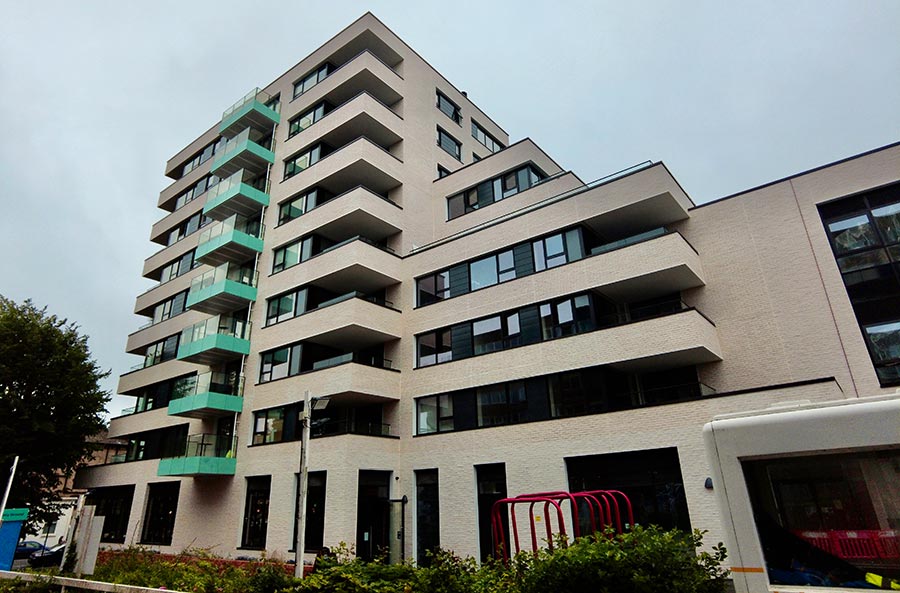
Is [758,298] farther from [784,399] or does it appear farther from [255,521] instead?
[255,521]

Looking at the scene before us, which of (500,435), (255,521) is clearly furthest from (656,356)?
(255,521)

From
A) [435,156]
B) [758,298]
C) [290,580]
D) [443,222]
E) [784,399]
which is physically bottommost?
[290,580]

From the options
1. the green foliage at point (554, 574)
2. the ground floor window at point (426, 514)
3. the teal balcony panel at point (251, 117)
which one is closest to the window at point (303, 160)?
the teal balcony panel at point (251, 117)

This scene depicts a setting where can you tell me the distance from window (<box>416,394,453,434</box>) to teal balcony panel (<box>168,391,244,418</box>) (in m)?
9.85

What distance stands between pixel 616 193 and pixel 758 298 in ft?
20.2

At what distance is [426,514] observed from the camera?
2186 centimetres

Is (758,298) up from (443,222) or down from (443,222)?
down

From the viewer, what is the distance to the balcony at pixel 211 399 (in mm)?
26688

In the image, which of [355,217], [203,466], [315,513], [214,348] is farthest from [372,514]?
[355,217]

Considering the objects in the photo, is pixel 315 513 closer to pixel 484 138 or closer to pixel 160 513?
pixel 160 513

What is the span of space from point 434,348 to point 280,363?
26.2 ft

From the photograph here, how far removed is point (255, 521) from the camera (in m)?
24.3

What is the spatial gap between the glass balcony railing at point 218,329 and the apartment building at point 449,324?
0.38ft

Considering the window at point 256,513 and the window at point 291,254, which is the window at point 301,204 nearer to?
the window at point 291,254
